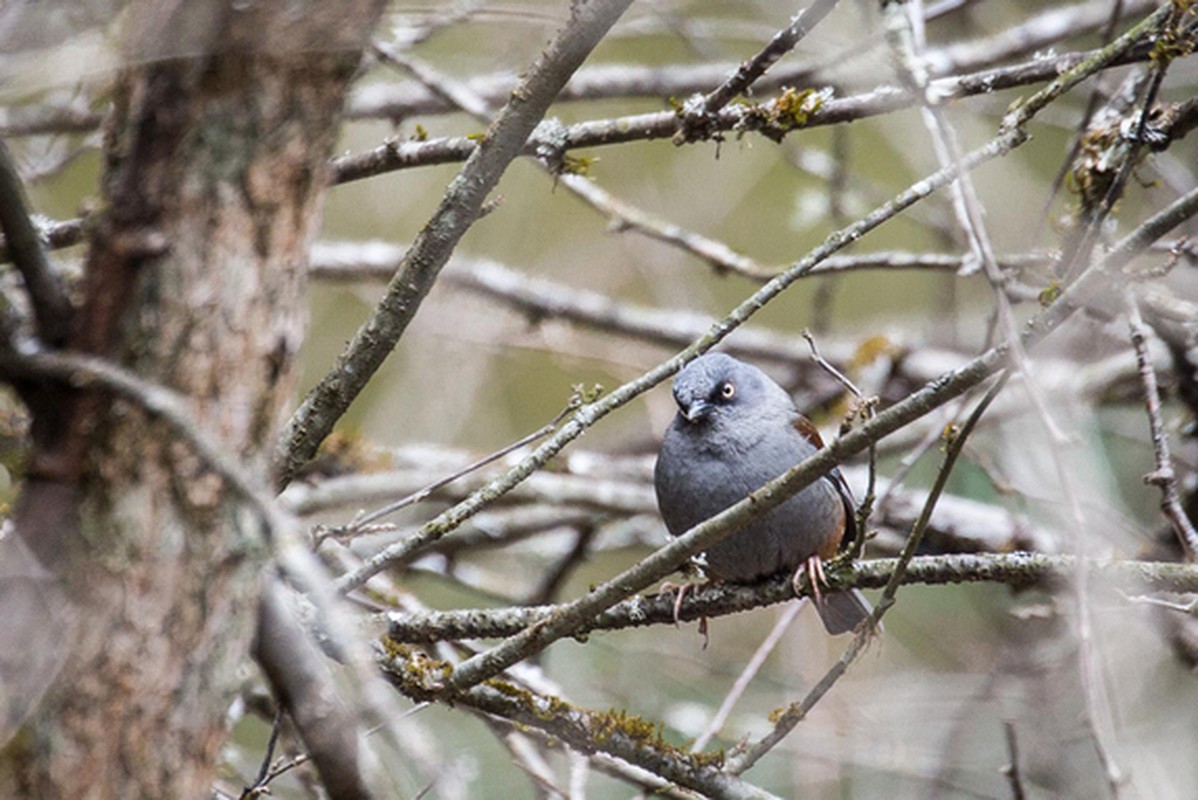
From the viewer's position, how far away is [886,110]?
346 centimetres

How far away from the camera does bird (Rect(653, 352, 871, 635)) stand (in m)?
4.36

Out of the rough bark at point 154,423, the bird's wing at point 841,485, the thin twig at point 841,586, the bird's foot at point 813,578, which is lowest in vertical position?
the rough bark at point 154,423

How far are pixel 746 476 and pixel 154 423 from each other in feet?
10.5

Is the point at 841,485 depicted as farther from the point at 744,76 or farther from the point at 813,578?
the point at 744,76

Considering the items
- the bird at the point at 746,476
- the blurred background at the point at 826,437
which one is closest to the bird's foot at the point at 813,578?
the bird at the point at 746,476

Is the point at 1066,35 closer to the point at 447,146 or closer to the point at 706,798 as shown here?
the point at 447,146

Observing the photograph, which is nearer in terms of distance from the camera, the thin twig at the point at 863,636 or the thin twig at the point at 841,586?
the thin twig at the point at 863,636

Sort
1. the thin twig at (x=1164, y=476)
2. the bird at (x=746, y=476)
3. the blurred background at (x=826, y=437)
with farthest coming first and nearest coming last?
the blurred background at (x=826, y=437) < the bird at (x=746, y=476) < the thin twig at (x=1164, y=476)

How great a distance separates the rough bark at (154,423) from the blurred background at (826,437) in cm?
150

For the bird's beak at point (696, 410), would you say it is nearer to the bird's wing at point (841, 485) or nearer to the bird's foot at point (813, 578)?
→ the bird's wing at point (841, 485)

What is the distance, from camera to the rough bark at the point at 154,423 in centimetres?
180

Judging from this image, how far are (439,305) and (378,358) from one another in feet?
18.3

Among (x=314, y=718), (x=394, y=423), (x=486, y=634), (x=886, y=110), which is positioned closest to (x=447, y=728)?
(x=394, y=423)

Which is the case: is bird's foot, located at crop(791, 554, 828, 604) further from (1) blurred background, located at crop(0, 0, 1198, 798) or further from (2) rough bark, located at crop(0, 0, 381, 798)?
(2) rough bark, located at crop(0, 0, 381, 798)
